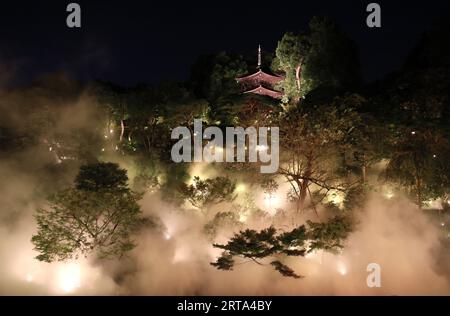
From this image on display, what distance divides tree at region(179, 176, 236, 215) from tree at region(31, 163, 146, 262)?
2539mm

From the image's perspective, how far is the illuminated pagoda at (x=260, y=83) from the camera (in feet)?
80.7

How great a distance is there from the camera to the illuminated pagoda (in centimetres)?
2459

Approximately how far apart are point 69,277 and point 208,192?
598 cm

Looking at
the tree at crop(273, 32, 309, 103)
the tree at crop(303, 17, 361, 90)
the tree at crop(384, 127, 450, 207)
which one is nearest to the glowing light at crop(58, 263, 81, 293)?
the tree at crop(384, 127, 450, 207)

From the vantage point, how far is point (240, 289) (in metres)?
13.2

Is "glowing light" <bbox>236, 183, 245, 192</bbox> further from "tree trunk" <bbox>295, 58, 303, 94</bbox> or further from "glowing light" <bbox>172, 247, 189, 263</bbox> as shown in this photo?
"tree trunk" <bbox>295, 58, 303, 94</bbox>

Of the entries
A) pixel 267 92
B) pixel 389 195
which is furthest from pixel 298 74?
pixel 389 195

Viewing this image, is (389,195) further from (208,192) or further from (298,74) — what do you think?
(298,74)

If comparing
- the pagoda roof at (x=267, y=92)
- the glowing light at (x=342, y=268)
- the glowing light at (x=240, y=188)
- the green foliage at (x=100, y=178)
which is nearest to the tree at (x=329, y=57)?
the pagoda roof at (x=267, y=92)

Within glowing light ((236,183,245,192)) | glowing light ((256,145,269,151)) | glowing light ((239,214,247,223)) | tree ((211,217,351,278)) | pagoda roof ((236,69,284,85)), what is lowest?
tree ((211,217,351,278))

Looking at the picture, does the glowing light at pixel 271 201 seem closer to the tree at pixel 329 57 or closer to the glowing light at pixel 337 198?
the glowing light at pixel 337 198

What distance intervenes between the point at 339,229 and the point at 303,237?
3.88 feet

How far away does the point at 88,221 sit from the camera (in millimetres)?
13109

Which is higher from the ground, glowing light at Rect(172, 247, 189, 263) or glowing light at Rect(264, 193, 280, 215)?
glowing light at Rect(264, 193, 280, 215)
